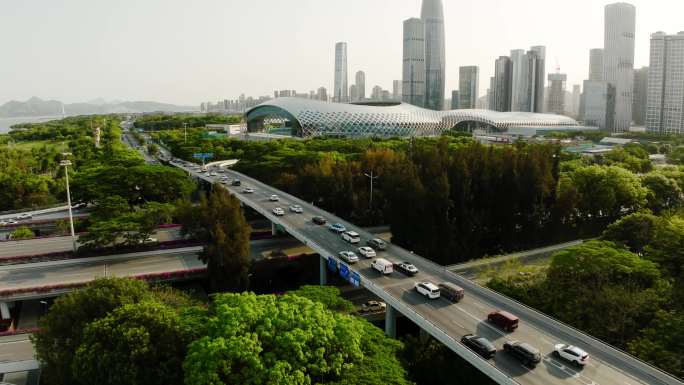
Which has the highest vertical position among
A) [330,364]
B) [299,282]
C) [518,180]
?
[518,180]

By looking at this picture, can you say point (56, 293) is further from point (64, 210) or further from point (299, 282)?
point (64, 210)

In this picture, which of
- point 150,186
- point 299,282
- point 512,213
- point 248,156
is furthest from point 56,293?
point 248,156

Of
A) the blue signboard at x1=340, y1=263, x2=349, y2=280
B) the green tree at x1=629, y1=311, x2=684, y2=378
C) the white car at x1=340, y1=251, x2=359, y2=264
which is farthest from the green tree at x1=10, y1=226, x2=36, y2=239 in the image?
the green tree at x1=629, y1=311, x2=684, y2=378

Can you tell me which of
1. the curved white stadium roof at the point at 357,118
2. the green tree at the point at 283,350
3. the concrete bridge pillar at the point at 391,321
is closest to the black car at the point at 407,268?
the concrete bridge pillar at the point at 391,321

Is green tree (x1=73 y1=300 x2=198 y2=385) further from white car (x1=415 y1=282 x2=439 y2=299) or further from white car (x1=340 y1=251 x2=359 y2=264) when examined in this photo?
white car (x1=340 y1=251 x2=359 y2=264)

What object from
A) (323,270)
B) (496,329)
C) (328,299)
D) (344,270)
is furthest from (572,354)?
(323,270)

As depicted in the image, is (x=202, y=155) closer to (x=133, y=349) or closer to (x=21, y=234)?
(x=21, y=234)

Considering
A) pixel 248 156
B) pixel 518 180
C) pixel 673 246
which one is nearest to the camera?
pixel 673 246

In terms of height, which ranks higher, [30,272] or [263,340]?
[263,340]
